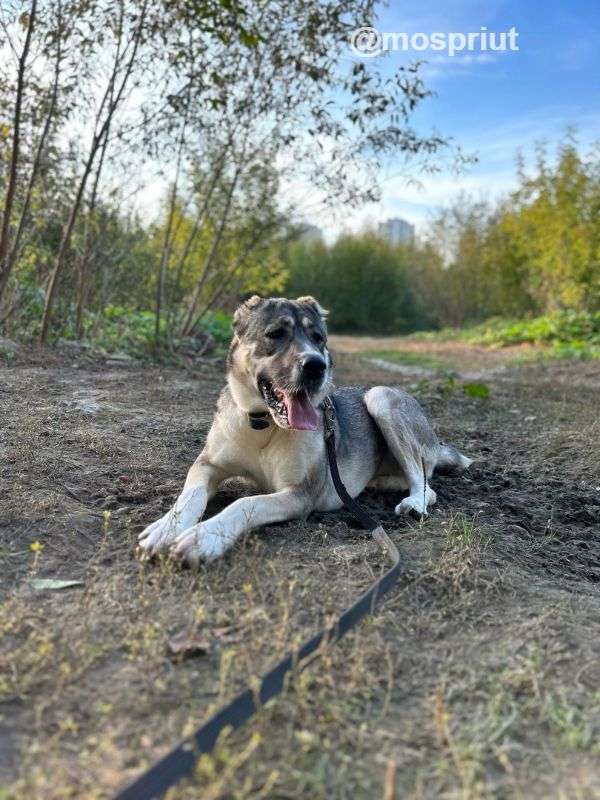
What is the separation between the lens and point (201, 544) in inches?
124

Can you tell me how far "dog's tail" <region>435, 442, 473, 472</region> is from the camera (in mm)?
5243

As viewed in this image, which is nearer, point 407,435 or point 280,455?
point 280,455

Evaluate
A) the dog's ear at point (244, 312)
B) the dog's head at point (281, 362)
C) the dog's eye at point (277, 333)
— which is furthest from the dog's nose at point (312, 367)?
the dog's ear at point (244, 312)

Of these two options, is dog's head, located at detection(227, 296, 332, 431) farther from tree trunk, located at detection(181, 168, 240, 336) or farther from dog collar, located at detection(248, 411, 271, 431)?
tree trunk, located at detection(181, 168, 240, 336)

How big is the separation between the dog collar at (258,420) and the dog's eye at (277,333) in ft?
1.36

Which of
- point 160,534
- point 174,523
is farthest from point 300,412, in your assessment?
point 160,534

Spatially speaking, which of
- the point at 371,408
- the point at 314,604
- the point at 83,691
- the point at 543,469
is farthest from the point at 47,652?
the point at 543,469

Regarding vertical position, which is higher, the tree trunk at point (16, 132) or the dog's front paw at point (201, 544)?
the tree trunk at point (16, 132)

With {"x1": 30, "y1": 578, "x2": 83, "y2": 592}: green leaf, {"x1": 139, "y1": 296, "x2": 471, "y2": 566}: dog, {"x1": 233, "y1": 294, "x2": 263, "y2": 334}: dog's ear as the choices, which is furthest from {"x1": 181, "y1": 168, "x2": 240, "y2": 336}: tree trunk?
{"x1": 30, "y1": 578, "x2": 83, "y2": 592}: green leaf

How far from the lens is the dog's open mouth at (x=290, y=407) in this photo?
3.79 meters

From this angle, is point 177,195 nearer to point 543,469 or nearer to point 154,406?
point 154,406

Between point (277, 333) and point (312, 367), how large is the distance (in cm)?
39

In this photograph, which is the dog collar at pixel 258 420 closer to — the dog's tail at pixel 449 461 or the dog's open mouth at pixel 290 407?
the dog's open mouth at pixel 290 407

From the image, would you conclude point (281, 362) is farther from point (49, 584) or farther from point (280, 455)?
point (49, 584)
